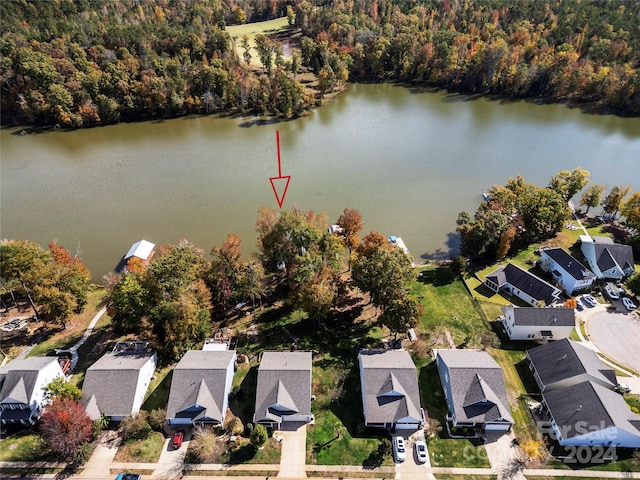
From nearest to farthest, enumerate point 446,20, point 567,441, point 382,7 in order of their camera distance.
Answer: point 567,441 < point 446,20 < point 382,7

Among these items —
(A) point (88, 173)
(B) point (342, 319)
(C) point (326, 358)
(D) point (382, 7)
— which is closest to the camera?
(C) point (326, 358)

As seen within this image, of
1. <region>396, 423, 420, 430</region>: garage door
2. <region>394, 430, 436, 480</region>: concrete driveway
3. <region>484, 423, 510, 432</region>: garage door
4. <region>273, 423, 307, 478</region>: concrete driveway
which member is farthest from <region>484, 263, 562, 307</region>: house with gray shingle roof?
<region>273, 423, 307, 478</region>: concrete driveway

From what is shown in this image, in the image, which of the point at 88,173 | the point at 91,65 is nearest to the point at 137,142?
the point at 88,173

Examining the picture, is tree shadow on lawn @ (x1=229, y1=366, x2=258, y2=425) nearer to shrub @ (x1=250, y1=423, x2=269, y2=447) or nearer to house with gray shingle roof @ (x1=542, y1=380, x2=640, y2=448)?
shrub @ (x1=250, y1=423, x2=269, y2=447)

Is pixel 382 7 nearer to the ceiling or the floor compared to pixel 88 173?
nearer to the ceiling

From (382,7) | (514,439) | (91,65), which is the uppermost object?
(382,7)

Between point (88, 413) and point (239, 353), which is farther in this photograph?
point (239, 353)

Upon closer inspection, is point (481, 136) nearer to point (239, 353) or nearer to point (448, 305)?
point (448, 305)
